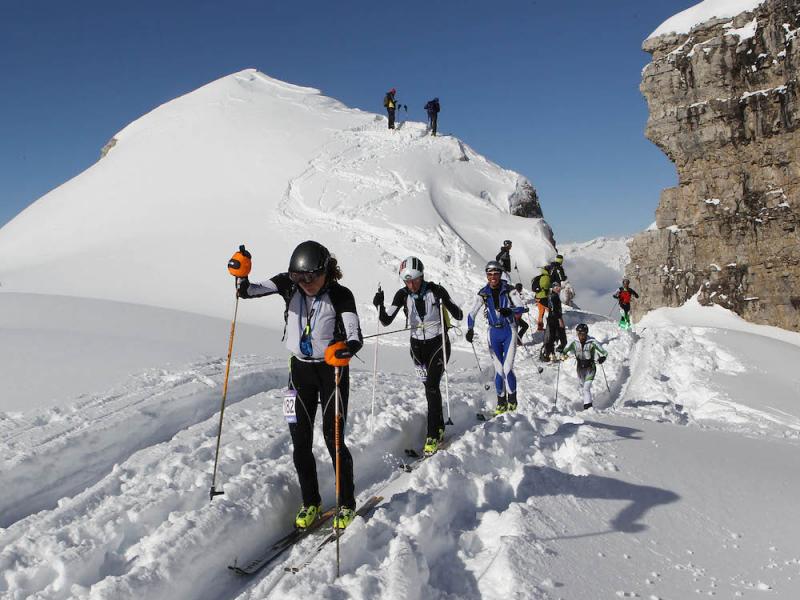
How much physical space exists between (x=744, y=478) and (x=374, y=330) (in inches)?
509

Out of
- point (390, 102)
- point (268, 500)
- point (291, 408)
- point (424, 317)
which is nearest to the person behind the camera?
point (291, 408)

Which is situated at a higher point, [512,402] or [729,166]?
[729,166]

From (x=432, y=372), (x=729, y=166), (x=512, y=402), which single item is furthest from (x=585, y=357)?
(x=729, y=166)

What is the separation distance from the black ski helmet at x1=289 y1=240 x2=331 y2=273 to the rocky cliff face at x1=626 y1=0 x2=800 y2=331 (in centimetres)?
2728

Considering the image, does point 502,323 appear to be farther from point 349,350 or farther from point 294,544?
point 294,544

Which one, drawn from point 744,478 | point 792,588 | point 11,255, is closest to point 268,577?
point 792,588

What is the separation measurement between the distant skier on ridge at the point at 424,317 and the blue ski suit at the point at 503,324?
1.61 metres

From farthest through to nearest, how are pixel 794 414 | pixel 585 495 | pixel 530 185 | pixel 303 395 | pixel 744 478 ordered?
pixel 530 185
pixel 794 414
pixel 744 478
pixel 585 495
pixel 303 395

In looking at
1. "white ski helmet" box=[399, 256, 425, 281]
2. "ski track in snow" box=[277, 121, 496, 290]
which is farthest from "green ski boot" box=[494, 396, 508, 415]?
"ski track in snow" box=[277, 121, 496, 290]

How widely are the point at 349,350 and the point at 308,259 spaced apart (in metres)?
0.79

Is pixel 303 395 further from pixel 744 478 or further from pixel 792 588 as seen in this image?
pixel 744 478

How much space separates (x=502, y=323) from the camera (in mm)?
8742

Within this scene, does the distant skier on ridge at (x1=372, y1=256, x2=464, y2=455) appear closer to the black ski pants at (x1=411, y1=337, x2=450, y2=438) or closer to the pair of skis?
the black ski pants at (x1=411, y1=337, x2=450, y2=438)

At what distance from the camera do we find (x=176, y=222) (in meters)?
26.9
